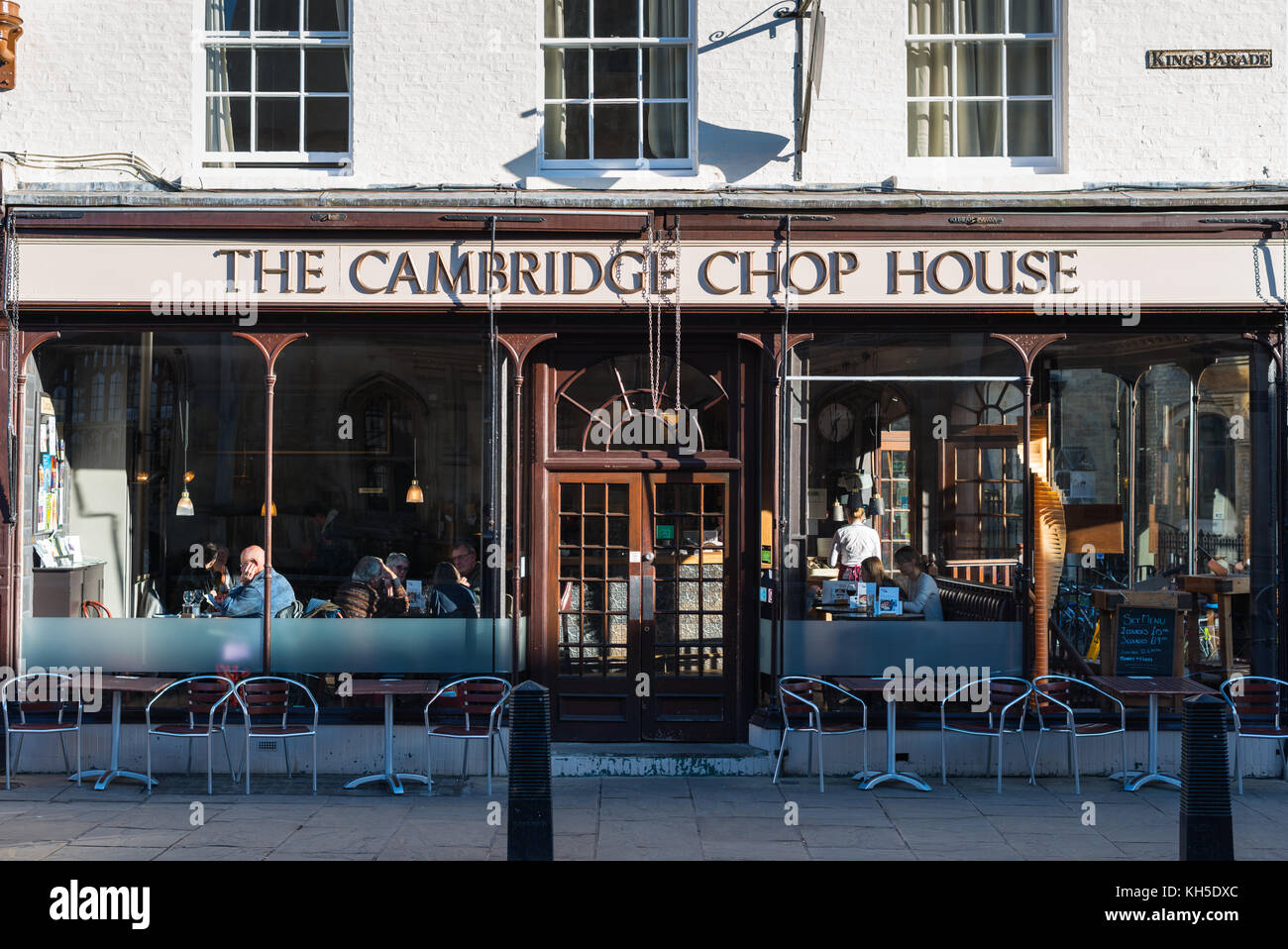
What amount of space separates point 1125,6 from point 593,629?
6215mm

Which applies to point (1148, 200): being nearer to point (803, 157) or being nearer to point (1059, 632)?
point (803, 157)

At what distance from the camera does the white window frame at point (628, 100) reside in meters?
9.16

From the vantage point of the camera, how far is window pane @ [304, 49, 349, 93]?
9.34 m

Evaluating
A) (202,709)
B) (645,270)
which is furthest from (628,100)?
(202,709)

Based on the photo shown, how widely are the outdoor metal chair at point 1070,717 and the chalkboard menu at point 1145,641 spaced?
0.44 meters

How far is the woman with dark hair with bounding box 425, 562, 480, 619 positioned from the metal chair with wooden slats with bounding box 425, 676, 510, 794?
0.55m

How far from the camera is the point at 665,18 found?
9.31 metres

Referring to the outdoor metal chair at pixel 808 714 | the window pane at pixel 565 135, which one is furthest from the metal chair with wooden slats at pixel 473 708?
the window pane at pixel 565 135

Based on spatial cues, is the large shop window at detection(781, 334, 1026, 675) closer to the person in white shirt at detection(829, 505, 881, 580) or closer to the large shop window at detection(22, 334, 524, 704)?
the person in white shirt at detection(829, 505, 881, 580)

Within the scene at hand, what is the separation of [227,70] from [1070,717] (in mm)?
7988

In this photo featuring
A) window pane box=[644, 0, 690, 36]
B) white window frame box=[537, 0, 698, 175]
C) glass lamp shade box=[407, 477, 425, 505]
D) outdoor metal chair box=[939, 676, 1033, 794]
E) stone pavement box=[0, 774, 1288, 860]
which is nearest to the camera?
stone pavement box=[0, 774, 1288, 860]

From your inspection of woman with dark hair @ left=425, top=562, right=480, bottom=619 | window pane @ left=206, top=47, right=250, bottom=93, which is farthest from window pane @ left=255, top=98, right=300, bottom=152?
woman with dark hair @ left=425, top=562, right=480, bottom=619

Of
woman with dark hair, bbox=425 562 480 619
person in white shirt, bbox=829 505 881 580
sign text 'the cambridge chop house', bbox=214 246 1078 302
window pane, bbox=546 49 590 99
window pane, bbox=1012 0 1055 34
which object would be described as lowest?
woman with dark hair, bbox=425 562 480 619

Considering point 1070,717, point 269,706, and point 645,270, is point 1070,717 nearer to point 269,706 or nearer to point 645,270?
point 645,270
